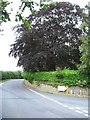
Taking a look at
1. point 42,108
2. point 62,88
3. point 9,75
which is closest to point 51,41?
point 62,88

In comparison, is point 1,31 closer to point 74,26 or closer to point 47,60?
point 47,60

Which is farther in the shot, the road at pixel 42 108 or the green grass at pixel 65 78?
the green grass at pixel 65 78

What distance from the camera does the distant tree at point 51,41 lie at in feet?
141

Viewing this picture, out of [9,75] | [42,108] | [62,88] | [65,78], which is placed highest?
[9,75]

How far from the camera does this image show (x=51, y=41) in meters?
44.1

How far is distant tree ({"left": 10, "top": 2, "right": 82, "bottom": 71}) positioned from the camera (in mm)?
42875

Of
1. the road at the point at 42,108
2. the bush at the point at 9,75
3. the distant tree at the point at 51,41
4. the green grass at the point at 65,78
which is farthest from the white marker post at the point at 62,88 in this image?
the bush at the point at 9,75

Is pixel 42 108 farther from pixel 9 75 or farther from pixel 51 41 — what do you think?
pixel 9 75

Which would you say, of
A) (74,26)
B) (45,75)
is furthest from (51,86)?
(74,26)

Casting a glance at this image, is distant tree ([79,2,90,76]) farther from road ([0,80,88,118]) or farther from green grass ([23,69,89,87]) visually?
road ([0,80,88,118])

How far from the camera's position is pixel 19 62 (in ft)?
150

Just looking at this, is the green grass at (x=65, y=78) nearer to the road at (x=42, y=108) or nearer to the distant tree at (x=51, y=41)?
the distant tree at (x=51, y=41)

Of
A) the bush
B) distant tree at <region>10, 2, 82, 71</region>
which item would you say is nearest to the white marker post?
distant tree at <region>10, 2, 82, 71</region>

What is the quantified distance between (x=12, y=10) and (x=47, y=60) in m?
34.2
